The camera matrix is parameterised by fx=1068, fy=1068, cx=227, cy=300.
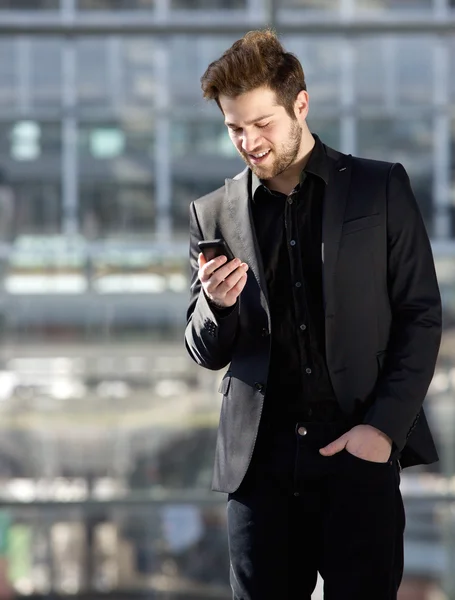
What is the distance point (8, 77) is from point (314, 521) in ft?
7.79

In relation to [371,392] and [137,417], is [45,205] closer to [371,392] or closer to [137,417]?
[137,417]

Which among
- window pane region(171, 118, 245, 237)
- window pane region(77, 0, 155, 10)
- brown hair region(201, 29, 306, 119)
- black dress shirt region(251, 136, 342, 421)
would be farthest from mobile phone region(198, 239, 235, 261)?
window pane region(77, 0, 155, 10)

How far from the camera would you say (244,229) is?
1814 millimetres

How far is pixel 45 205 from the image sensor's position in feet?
12.0

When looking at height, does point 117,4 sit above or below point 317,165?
above

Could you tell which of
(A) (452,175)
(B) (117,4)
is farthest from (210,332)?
(B) (117,4)

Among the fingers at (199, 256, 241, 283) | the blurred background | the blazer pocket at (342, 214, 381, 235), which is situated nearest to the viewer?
the fingers at (199, 256, 241, 283)

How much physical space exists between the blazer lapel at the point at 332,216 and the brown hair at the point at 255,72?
0.45 feet

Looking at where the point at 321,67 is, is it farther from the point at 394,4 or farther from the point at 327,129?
the point at 394,4

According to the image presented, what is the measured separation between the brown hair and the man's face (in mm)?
13

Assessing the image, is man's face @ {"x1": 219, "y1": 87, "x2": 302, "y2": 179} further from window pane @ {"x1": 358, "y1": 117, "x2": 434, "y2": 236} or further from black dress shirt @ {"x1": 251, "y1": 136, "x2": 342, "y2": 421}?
window pane @ {"x1": 358, "y1": 117, "x2": 434, "y2": 236}

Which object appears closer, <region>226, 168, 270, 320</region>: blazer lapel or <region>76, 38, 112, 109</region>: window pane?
<region>226, 168, 270, 320</region>: blazer lapel

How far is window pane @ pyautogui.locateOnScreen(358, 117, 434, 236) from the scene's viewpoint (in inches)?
144

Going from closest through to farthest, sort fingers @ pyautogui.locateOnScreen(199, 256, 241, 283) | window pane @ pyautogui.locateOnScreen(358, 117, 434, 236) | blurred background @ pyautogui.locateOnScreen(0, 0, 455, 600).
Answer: fingers @ pyautogui.locateOnScreen(199, 256, 241, 283), blurred background @ pyautogui.locateOnScreen(0, 0, 455, 600), window pane @ pyautogui.locateOnScreen(358, 117, 434, 236)
